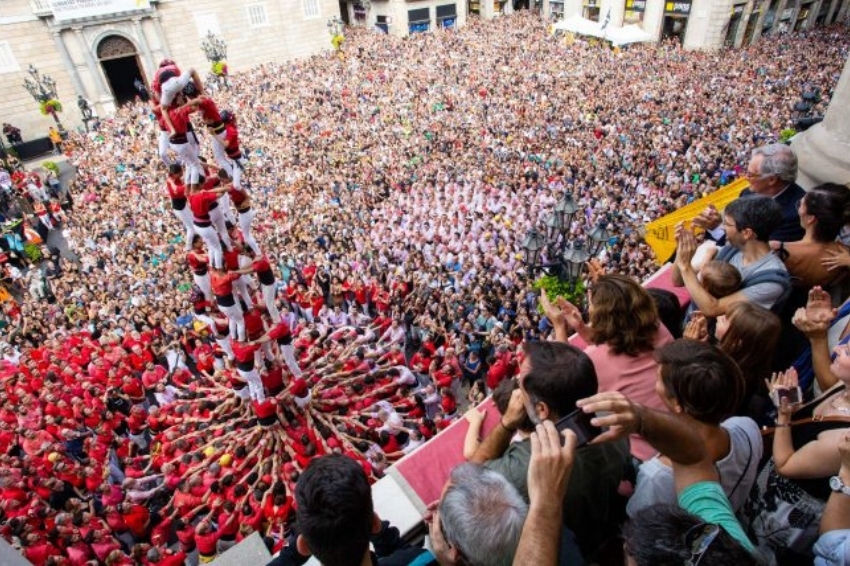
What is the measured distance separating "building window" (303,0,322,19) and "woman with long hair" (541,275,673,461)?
139 feet

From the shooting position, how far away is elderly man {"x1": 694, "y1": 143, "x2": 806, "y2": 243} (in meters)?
5.12

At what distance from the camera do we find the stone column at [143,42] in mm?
33781

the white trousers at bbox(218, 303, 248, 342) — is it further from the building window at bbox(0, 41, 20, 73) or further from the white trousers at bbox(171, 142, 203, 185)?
the building window at bbox(0, 41, 20, 73)

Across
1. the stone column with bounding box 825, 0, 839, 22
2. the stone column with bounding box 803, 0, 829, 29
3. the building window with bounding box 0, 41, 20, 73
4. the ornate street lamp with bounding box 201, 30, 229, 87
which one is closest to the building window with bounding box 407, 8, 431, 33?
the ornate street lamp with bounding box 201, 30, 229, 87

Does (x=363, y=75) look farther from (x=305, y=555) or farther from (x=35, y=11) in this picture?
(x=305, y=555)


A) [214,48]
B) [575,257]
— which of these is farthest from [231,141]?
[214,48]

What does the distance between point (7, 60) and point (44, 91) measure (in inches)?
116

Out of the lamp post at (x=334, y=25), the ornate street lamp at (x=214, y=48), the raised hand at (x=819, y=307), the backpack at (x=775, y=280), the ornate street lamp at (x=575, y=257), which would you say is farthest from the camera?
the lamp post at (x=334, y=25)

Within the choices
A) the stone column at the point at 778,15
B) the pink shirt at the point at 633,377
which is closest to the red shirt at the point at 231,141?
the pink shirt at the point at 633,377

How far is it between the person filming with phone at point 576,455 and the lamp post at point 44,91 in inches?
1453

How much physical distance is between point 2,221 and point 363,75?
20.0 meters

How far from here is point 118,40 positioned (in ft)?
111

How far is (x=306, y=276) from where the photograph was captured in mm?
15328

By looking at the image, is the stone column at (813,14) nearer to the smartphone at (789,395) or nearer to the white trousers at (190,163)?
the white trousers at (190,163)
